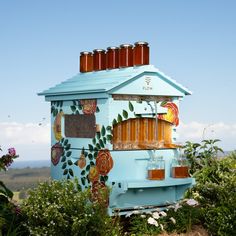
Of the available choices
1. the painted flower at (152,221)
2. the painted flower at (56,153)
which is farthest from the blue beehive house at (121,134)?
the painted flower at (152,221)

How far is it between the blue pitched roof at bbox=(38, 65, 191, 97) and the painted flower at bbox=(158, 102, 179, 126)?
1.04 ft

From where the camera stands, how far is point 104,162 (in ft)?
26.2

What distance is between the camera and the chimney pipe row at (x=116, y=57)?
861 centimetres

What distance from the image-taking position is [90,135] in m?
8.35

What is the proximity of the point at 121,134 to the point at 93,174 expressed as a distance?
73cm

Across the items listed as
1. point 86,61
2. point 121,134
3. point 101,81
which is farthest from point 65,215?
point 86,61

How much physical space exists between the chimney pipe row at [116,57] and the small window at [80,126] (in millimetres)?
1056

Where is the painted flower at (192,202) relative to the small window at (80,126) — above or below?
below

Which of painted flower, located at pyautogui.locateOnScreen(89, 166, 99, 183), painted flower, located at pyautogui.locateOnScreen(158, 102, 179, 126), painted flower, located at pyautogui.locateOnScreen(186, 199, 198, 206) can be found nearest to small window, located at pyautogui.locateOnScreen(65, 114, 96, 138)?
painted flower, located at pyautogui.locateOnScreen(89, 166, 99, 183)

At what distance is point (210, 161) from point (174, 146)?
236 cm

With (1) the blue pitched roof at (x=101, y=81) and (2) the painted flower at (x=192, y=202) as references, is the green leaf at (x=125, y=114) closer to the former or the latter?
(1) the blue pitched roof at (x=101, y=81)

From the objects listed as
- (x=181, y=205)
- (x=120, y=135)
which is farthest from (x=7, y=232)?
(x=181, y=205)

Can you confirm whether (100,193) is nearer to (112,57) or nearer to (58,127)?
(58,127)

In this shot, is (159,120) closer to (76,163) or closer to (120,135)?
(120,135)
